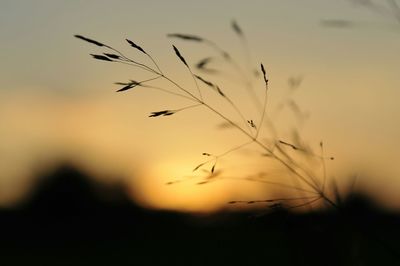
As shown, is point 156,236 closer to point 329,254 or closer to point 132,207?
point 132,207

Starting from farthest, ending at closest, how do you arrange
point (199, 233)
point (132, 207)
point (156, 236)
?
point (132, 207) < point (156, 236) < point (199, 233)

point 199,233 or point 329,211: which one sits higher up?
point 199,233

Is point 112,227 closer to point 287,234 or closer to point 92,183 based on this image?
point 92,183

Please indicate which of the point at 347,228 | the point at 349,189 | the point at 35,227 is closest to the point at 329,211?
the point at 349,189

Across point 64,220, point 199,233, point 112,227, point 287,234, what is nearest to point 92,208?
point 64,220

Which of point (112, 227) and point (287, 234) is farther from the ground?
point (112, 227)

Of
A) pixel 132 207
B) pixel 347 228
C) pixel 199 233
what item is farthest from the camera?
pixel 132 207

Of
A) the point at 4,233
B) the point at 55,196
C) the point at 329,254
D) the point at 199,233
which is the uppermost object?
the point at 55,196

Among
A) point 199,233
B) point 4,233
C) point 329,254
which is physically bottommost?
point 329,254

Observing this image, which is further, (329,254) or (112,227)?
(112,227)
